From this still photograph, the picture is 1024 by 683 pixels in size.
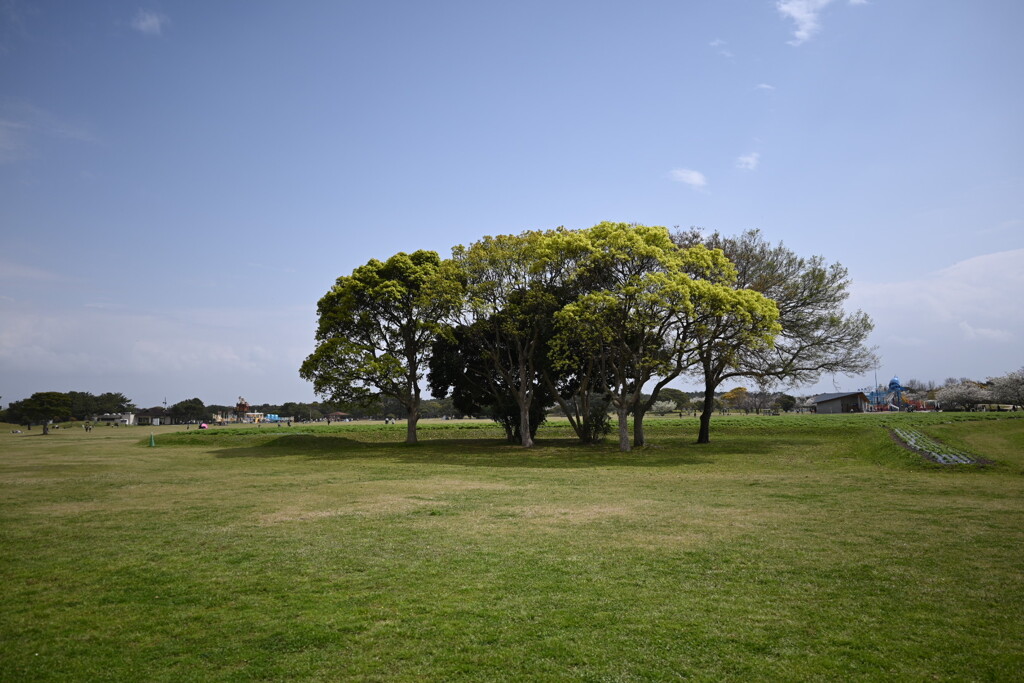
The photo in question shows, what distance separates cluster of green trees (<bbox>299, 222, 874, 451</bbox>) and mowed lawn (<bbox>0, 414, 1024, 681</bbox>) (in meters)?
13.9

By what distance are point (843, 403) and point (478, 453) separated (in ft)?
324

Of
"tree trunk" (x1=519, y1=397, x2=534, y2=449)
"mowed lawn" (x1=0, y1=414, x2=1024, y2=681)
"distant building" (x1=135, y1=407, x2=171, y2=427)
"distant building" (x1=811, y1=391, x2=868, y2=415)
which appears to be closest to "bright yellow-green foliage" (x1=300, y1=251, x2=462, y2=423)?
"tree trunk" (x1=519, y1=397, x2=534, y2=449)

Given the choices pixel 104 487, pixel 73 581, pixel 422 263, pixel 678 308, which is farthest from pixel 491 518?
pixel 422 263

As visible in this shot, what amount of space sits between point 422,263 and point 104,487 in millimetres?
27315

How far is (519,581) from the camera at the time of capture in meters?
8.54

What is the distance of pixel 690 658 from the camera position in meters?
5.97

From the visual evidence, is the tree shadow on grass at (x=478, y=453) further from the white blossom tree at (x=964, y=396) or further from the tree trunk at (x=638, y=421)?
the white blossom tree at (x=964, y=396)

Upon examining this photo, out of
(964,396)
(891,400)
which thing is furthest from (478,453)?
(891,400)

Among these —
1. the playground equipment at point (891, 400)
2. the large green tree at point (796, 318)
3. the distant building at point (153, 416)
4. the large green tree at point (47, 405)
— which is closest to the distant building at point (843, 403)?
the playground equipment at point (891, 400)

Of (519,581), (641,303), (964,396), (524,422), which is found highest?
(641,303)

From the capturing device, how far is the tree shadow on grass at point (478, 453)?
95.6ft

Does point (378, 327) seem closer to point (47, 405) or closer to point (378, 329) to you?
point (378, 329)

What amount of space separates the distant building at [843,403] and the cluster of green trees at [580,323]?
76449mm

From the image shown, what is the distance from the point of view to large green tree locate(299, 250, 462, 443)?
135 feet
